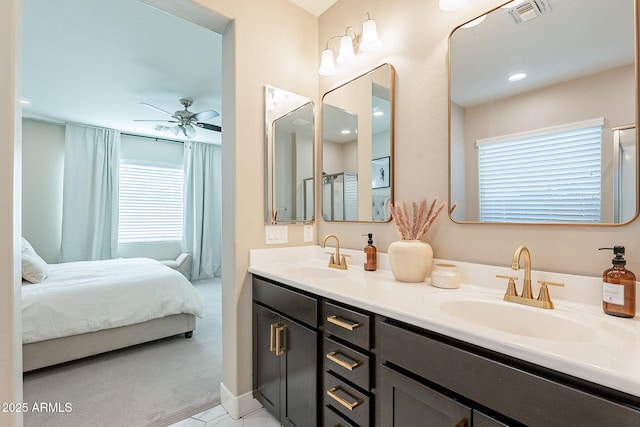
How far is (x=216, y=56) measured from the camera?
8.71 feet

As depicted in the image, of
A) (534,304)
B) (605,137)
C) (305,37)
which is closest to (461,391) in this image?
(534,304)

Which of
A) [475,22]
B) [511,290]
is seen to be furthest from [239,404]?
[475,22]

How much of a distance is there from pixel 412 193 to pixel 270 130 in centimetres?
99

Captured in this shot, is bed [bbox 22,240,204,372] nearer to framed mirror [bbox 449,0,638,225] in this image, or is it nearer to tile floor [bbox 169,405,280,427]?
tile floor [bbox 169,405,280,427]

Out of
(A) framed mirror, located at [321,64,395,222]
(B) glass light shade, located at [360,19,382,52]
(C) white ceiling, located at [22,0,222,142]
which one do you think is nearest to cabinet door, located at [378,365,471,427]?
(A) framed mirror, located at [321,64,395,222]

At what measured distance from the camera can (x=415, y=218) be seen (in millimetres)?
1471

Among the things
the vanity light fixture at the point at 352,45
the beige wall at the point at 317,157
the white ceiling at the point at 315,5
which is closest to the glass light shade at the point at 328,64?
the vanity light fixture at the point at 352,45

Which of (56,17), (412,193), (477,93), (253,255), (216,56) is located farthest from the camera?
(216,56)

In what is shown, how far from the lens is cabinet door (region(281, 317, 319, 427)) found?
131cm

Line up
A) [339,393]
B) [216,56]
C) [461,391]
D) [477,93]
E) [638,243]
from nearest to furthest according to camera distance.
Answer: [461,391] < [638,243] < [339,393] < [477,93] < [216,56]

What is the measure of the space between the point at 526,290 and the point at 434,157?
719 millimetres

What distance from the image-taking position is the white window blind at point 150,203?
4996 mm

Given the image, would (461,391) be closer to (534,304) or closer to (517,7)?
(534,304)

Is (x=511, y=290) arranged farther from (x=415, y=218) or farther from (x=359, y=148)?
(x=359, y=148)
